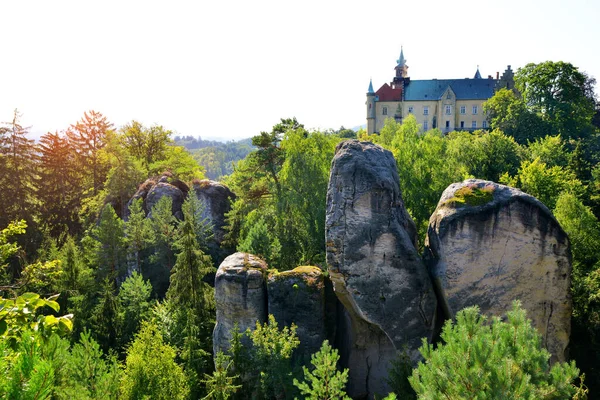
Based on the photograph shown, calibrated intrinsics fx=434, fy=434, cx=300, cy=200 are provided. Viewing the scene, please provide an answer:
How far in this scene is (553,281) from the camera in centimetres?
1614

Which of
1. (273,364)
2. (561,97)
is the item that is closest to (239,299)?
(273,364)

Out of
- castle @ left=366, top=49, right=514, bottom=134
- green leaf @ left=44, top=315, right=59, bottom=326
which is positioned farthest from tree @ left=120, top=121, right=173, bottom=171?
castle @ left=366, top=49, right=514, bottom=134

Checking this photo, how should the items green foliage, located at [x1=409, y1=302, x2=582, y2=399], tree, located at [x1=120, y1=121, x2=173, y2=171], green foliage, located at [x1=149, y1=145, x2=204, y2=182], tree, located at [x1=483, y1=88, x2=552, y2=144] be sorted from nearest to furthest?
green foliage, located at [x1=409, y1=302, x2=582, y2=399] → green foliage, located at [x1=149, y1=145, x2=204, y2=182] → tree, located at [x1=483, y1=88, x2=552, y2=144] → tree, located at [x1=120, y1=121, x2=173, y2=171]

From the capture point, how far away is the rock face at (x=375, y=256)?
17.3 metres

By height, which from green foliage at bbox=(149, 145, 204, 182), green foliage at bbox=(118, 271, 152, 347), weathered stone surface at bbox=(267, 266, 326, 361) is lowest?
green foliage at bbox=(118, 271, 152, 347)

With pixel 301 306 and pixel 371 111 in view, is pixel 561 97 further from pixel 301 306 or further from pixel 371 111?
pixel 301 306

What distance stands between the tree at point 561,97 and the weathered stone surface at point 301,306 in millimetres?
35504

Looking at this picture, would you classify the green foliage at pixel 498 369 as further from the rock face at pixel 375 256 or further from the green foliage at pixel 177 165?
the green foliage at pixel 177 165

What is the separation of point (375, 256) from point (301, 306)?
400 centimetres

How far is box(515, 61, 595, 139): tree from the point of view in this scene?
4341cm

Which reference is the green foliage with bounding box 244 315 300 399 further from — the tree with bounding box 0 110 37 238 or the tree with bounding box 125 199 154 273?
the tree with bounding box 0 110 37 238

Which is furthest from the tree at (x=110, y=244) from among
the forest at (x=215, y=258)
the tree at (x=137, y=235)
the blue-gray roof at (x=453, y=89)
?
the blue-gray roof at (x=453, y=89)

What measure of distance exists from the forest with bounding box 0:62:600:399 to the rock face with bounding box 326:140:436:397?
5.57 feet

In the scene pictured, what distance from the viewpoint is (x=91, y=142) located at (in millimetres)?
43344
